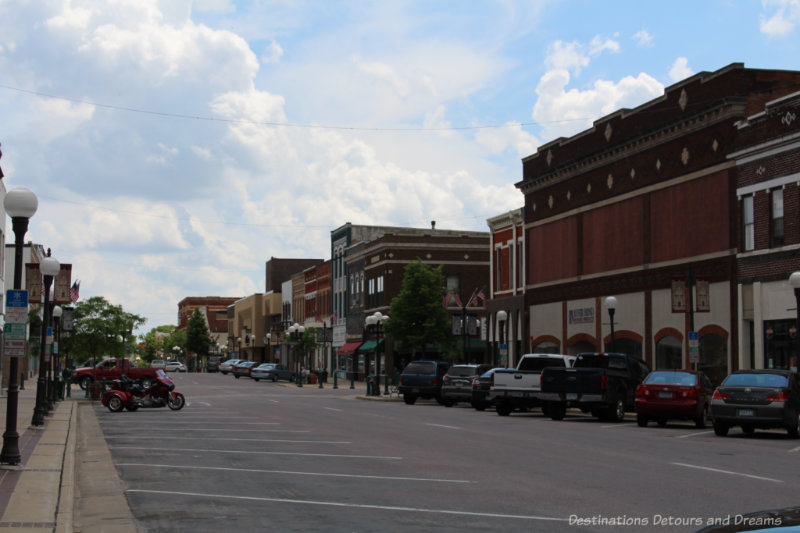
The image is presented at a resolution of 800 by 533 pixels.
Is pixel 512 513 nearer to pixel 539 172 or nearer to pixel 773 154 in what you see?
pixel 773 154

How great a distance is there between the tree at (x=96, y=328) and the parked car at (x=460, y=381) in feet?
55.4

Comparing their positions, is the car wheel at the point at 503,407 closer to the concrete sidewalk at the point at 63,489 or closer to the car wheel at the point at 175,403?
the car wheel at the point at 175,403

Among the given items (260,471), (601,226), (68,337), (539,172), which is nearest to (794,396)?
(260,471)

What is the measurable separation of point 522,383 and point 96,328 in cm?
2391

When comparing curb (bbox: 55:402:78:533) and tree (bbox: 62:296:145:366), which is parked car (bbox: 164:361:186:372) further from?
curb (bbox: 55:402:78:533)

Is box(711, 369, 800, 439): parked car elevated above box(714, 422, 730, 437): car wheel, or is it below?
above

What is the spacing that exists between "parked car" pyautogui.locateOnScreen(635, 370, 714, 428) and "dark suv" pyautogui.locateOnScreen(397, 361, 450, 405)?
16202 millimetres

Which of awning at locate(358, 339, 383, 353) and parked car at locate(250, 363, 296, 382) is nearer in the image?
awning at locate(358, 339, 383, 353)

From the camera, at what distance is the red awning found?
83.4m

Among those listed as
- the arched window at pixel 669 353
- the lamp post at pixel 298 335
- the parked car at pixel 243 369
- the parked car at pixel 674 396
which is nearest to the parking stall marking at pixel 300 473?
the parked car at pixel 674 396

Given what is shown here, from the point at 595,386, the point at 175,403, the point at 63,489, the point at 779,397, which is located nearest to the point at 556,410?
the point at 595,386

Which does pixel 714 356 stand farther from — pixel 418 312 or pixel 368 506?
pixel 368 506

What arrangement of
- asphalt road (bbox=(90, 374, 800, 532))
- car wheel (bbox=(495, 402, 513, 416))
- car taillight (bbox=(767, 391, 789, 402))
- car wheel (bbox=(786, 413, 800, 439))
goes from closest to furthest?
asphalt road (bbox=(90, 374, 800, 532)), car taillight (bbox=(767, 391, 789, 402)), car wheel (bbox=(786, 413, 800, 439)), car wheel (bbox=(495, 402, 513, 416))

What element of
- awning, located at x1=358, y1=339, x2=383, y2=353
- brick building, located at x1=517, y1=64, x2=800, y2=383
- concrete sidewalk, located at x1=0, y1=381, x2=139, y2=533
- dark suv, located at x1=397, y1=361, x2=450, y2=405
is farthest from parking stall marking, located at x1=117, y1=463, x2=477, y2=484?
awning, located at x1=358, y1=339, x2=383, y2=353
